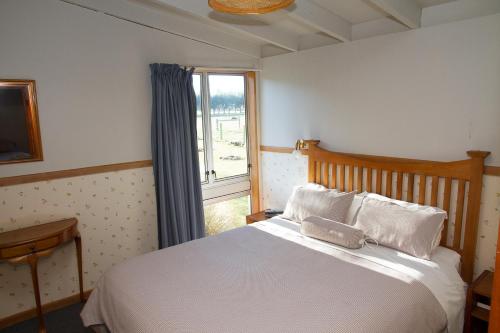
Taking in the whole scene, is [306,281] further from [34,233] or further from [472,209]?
[34,233]

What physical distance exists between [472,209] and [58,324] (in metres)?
3.23

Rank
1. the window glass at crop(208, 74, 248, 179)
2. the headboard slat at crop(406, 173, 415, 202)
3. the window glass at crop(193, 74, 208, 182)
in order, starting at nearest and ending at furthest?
the headboard slat at crop(406, 173, 415, 202), the window glass at crop(193, 74, 208, 182), the window glass at crop(208, 74, 248, 179)

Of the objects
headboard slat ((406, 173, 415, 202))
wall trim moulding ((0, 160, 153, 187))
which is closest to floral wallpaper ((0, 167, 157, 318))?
wall trim moulding ((0, 160, 153, 187))

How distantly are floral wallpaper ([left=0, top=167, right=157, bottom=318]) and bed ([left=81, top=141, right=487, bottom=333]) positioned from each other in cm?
77

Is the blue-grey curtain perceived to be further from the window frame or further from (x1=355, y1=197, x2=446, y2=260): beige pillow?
(x1=355, y1=197, x2=446, y2=260): beige pillow

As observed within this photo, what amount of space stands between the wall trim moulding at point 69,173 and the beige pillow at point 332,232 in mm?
1615

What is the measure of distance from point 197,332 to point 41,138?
2.03 m

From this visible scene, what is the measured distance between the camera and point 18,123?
263 cm

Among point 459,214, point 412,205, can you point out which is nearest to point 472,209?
point 459,214

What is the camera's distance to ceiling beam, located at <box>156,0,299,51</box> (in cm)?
264

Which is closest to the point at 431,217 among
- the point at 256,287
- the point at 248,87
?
the point at 256,287

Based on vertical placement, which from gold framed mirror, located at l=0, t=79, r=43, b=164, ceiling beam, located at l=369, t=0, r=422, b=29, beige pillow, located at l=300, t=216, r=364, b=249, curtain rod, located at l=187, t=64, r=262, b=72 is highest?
ceiling beam, located at l=369, t=0, r=422, b=29

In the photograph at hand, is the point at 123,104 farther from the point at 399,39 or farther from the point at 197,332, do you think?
the point at 399,39

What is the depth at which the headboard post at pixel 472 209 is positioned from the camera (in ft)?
7.83
